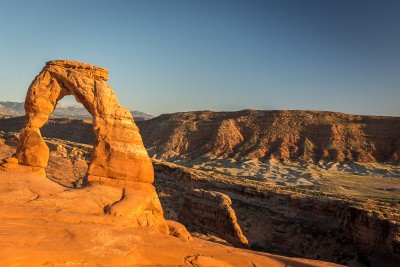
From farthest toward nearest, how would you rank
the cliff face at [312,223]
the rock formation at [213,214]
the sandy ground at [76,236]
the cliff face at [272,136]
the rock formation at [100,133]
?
the cliff face at [272,136] < the rock formation at [213,214] < the cliff face at [312,223] < the rock formation at [100,133] < the sandy ground at [76,236]

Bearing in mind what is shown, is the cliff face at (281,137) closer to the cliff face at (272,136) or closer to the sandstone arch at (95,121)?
the cliff face at (272,136)

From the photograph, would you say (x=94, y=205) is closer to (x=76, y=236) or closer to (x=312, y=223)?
(x=76, y=236)

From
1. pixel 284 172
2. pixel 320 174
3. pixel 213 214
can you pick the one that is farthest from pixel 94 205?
pixel 284 172

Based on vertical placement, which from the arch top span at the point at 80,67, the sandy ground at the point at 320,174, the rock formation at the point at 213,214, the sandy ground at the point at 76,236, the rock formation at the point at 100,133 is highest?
the arch top span at the point at 80,67

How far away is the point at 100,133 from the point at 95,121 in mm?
648

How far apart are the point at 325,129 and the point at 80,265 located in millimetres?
72451

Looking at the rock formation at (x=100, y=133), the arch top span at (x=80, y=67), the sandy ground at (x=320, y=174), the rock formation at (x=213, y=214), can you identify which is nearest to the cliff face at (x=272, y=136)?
the sandy ground at (x=320, y=174)

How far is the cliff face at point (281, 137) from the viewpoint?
69.2 metres

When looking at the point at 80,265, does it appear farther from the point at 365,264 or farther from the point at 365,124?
the point at 365,124

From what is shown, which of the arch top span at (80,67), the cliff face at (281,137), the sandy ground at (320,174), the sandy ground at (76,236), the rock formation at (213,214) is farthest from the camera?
the cliff face at (281,137)

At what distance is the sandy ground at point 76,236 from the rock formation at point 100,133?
95 centimetres

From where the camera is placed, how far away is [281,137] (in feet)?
247

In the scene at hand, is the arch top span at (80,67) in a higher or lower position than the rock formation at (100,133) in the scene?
higher

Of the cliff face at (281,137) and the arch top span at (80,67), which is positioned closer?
the arch top span at (80,67)
